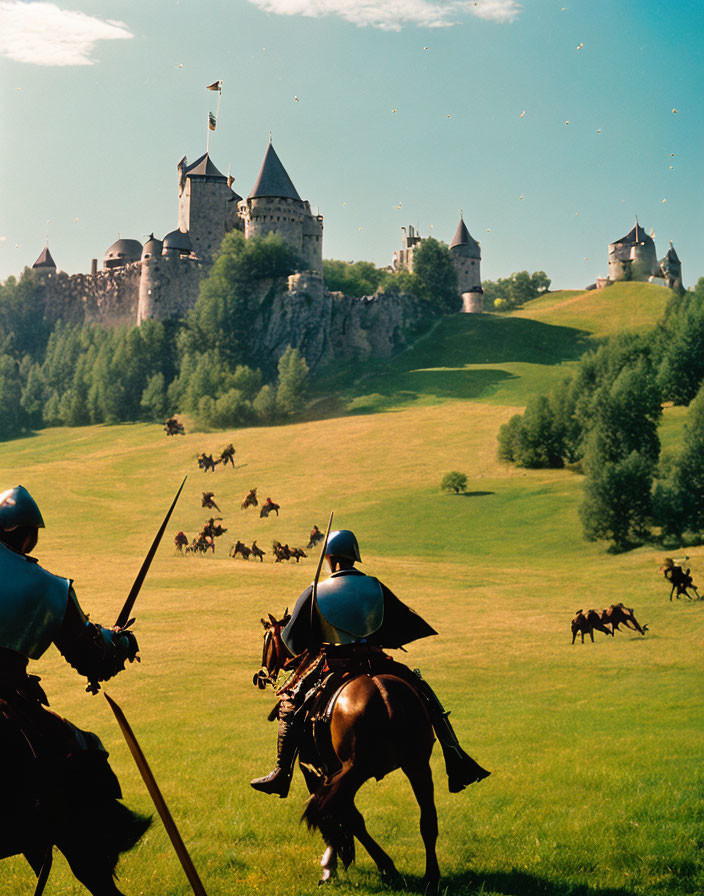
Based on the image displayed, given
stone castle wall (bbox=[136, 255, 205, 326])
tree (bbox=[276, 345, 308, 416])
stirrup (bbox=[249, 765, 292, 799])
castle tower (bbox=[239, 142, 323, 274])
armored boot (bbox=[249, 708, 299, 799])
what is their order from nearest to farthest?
1. armored boot (bbox=[249, 708, 299, 799])
2. stirrup (bbox=[249, 765, 292, 799])
3. tree (bbox=[276, 345, 308, 416])
4. castle tower (bbox=[239, 142, 323, 274])
5. stone castle wall (bbox=[136, 255, 205, 326])

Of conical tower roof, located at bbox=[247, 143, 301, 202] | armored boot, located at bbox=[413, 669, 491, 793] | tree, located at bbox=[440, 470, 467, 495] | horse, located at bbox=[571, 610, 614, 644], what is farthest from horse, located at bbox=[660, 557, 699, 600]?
conical tower roof, located at bbox=[247, 143, 301, 202]

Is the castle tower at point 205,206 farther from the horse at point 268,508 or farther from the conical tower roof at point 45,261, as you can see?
the horse at point 268,508

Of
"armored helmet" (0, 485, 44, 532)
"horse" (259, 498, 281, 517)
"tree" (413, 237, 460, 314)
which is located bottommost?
"horse" (259, 498, 281, 517)

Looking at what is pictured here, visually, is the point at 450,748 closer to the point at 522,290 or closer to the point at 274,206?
the point at 274,206

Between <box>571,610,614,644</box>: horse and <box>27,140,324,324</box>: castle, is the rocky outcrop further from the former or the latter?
<box>571,610,614,644</box>: horse

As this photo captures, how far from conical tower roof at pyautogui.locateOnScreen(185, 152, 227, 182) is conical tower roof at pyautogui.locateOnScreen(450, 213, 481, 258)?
3760 centimetres

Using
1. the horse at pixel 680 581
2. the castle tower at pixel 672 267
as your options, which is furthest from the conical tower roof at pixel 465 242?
the horse at pixel 680 581

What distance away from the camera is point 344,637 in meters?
6.85

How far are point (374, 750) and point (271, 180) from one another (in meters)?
92.0

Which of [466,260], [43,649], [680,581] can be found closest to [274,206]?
[466,260]

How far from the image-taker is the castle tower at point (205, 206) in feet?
313

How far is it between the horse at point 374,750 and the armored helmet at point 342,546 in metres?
1.07

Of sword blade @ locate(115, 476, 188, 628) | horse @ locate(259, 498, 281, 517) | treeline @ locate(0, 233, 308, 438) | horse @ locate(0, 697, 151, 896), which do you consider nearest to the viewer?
horse @ locate(0, 697, 151, 896)

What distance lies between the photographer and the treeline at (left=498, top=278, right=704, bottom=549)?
36.4 meters
